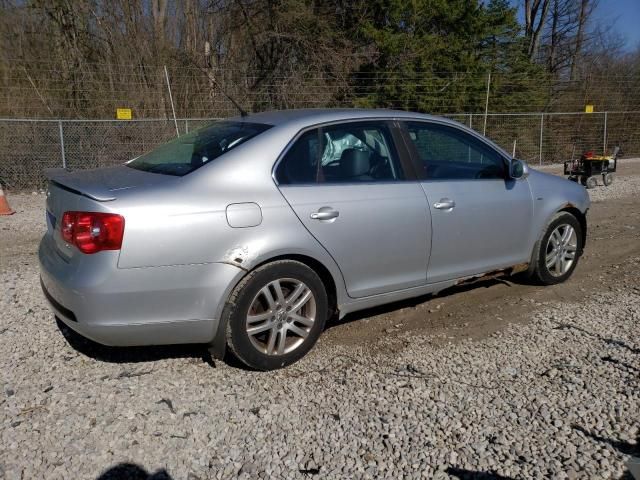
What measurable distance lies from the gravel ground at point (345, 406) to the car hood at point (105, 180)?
118cm

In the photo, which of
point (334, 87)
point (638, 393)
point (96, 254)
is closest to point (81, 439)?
point (96, 254)

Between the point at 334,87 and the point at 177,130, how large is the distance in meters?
6.30

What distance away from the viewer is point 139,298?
329cm

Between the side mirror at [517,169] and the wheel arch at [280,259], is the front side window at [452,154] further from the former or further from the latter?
the wheel arch at [280,259]

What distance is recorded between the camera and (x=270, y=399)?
11.3 feet

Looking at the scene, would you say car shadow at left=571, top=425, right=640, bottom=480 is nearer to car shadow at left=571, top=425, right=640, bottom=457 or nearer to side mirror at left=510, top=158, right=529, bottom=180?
car shadow at left=571, top=425, right=640, bottom=457

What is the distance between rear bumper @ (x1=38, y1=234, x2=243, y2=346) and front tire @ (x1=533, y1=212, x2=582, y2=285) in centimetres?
304

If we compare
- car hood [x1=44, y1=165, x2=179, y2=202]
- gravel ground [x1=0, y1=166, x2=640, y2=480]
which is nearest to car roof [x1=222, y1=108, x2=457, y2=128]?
car hood [x1=44, y1=165, x2=179, y2=202]

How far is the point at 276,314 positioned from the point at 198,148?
1.27 meters

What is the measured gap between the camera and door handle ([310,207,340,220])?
149 inches

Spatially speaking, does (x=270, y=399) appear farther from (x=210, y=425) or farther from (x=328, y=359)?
(x=328, y=359)

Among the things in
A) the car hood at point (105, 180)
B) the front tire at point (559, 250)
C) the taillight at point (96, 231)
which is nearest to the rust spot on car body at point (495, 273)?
the front tire at point (559, 250)

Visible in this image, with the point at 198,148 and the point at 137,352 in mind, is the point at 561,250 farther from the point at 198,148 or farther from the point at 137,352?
the point at 137,352

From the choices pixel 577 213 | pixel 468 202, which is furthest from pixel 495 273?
pixel 577 213
